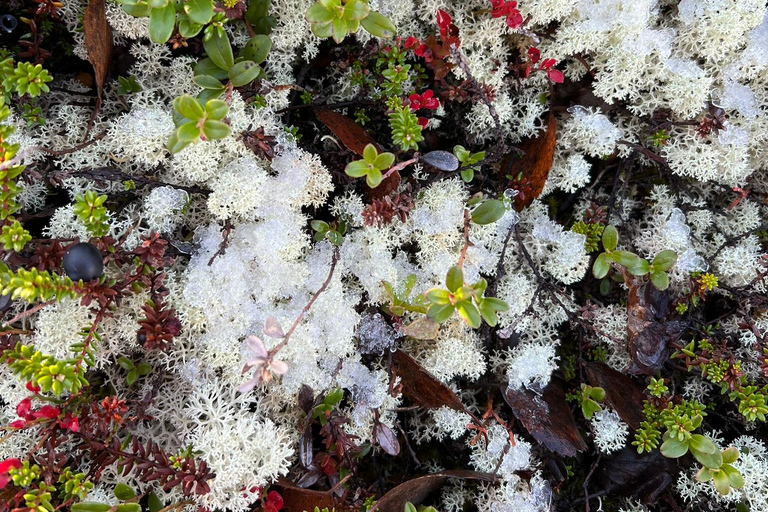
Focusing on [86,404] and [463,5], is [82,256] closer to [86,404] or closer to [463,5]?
[86,404]

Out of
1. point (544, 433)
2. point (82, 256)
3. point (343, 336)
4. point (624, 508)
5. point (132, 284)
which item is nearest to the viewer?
point (82, 256)

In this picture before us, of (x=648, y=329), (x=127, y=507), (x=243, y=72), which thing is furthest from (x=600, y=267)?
(x=127, y=507)

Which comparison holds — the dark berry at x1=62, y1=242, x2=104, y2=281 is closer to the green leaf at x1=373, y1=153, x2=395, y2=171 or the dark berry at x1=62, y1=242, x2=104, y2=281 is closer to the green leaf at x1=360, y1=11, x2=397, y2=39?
the green leaf at x1=373, y1=153, x2=395, y2=171

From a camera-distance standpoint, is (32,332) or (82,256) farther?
(32,332)

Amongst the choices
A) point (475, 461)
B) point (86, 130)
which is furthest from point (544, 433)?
point (86, 130)

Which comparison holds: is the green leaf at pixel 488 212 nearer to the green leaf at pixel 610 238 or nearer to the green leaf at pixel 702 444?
the green leaf at pixel 610 238

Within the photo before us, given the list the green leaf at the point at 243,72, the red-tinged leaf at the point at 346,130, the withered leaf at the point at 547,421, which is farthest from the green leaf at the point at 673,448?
the green leaf at the point at 243,72

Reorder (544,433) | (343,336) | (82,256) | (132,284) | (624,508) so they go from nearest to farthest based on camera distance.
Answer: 1. (82,256)
2. (132,284)
3. (343,336)
4. (544,433)
5. (624,508)
